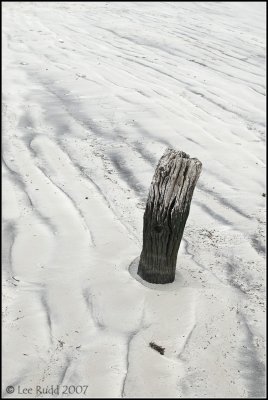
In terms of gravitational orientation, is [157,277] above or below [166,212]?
below

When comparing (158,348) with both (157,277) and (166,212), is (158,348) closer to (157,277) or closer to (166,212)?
(157,277)

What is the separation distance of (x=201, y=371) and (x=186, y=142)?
432 cm

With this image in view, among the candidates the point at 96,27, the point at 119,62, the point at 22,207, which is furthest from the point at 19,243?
A: the point at 96,27

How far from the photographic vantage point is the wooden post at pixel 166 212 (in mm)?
3871

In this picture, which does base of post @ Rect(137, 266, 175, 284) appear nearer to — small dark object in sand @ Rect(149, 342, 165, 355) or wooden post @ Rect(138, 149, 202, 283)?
wooden post @ Rect(138, 149, 202, 283)

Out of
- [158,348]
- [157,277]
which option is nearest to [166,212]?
[157,277]

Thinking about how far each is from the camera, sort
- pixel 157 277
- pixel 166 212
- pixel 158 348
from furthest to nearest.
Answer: pixel 157 277
pixel 166 212
pixel 158 348

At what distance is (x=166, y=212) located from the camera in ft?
13.2

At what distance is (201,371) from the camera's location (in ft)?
11.5

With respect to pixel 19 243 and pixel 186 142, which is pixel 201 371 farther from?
pixel 186 142

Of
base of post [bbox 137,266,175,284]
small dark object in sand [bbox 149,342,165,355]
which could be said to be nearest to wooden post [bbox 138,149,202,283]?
base of post [bbox 137,266,175,284]

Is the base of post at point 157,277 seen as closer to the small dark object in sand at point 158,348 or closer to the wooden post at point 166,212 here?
the wooden post at point 166,212

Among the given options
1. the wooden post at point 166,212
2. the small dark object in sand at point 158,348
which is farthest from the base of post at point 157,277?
the small dark object in sand at point 158,348

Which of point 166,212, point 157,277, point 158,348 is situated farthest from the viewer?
point 157,277
